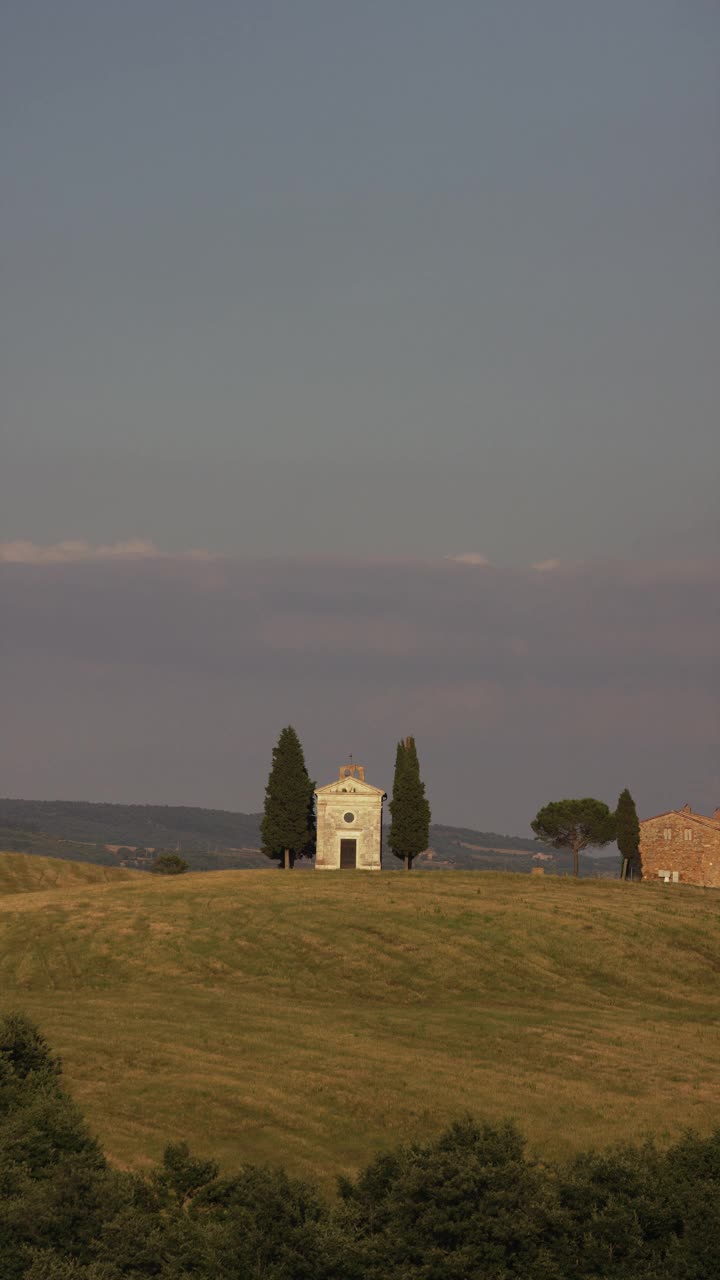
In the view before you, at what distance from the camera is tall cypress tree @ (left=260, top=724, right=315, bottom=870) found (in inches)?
4245

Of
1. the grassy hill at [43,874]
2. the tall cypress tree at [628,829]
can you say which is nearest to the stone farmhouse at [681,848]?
the tall cypress tree at [628,829]

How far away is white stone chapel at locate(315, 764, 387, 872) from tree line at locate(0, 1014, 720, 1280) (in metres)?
78.9

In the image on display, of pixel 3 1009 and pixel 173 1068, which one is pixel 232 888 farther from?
pixel 173 1068

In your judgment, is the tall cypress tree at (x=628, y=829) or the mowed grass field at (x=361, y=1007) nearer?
the mowed grass field at (x=361, y=1007)

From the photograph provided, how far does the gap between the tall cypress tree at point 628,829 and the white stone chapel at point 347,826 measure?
30.3m

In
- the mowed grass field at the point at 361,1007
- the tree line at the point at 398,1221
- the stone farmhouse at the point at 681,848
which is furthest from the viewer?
the stone farmhouse at the point at 681,848

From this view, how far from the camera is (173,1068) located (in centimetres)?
4691

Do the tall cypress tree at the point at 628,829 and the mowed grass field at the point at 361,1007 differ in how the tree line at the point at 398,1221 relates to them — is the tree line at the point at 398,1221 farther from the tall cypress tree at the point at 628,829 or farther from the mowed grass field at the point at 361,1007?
the tall cypress tree at the point at 628,829

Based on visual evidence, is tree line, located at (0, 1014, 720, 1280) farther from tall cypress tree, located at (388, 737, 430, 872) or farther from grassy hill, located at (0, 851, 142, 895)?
tall cypress tree, located at (388, 737, 430, 872)

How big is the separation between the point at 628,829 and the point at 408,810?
28709mm

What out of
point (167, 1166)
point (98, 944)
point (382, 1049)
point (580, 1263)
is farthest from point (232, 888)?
point (580, 1263)

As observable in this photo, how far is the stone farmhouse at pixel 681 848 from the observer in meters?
123

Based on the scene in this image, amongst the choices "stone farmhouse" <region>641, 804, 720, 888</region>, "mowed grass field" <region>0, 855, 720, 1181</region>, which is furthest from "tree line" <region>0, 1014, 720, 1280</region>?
"stone farmhouse" <region>641, 804, 720, 888</region>

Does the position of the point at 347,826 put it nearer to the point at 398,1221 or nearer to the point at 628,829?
the point at 628,829
